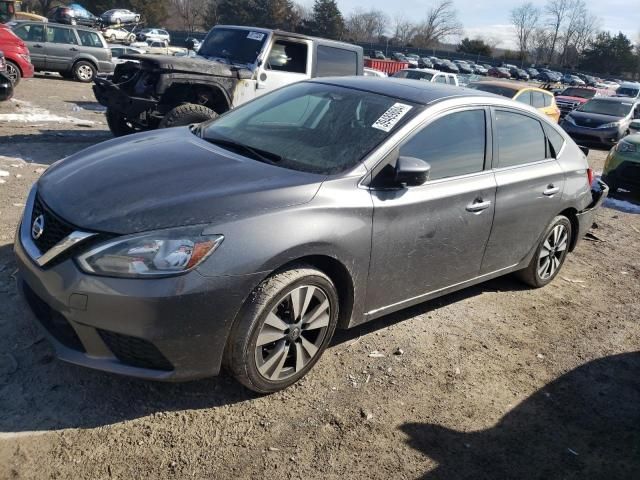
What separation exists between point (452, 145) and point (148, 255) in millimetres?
2225

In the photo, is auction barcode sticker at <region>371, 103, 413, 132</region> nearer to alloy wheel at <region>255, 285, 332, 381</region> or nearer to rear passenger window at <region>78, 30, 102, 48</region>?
alloy wheel at <region>255, 285, 332, 381</region>

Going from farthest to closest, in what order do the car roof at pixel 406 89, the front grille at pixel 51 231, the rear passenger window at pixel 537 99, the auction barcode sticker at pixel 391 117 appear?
the rear passenger window at pixel 537 99 → the car roof at pixel 406 89 → the auction barcode sticker at pixel 391 117 → the front grille at pixel 51 231

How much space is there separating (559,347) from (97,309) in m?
3.26

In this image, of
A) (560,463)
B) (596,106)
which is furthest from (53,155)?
(596,106)

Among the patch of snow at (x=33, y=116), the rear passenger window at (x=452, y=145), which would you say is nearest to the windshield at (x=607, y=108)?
the patch of snow at (x=33, y=116)

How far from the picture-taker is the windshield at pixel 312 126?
3.38 meters

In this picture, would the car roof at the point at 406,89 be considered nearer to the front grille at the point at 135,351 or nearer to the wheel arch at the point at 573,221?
the wheel arch at the point at 573,221

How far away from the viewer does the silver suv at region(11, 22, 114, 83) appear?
1698cm

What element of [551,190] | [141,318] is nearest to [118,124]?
[551,190]

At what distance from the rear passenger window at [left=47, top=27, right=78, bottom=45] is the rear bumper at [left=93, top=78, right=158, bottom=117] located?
37.0 feet

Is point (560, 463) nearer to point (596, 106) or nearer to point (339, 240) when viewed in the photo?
point (339, 240)

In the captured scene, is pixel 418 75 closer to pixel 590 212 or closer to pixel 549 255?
pixel 590 212

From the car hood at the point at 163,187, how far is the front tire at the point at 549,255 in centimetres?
258

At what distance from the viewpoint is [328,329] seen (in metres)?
3.23
